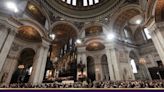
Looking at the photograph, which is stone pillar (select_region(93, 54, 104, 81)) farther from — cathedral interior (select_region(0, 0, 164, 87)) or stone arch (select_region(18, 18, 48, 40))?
stone arch (select_region(18, 18, 48, 40))

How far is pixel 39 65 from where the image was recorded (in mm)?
12695

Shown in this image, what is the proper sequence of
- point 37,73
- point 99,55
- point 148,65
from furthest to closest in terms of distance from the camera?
point 99,55
point 148,65
point 37,73

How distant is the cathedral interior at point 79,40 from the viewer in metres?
10.6

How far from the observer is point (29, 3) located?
531 inches

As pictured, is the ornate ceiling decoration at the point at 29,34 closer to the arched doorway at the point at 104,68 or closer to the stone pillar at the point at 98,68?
the stone pillar at the point at 98,68

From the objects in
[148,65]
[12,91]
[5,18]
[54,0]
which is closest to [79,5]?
[54,0]

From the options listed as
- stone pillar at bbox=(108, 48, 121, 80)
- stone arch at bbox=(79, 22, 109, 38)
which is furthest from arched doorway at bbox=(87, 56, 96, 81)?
stone pillar at bbox=(108, 48, 121, 80)

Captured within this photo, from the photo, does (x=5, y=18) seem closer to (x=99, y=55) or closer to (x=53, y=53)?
(x=53, y=53)

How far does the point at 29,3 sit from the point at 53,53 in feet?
29.6

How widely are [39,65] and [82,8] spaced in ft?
41.0

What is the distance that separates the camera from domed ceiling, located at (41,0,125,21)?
1691 cm

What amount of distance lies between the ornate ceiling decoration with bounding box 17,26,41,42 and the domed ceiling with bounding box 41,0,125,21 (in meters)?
4.47

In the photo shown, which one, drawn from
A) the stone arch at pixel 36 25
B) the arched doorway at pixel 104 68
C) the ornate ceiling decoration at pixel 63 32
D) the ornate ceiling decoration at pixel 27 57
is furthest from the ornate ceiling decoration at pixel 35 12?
the arched doorway at pixel 104 68

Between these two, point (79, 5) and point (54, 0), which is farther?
point (79, 5)
